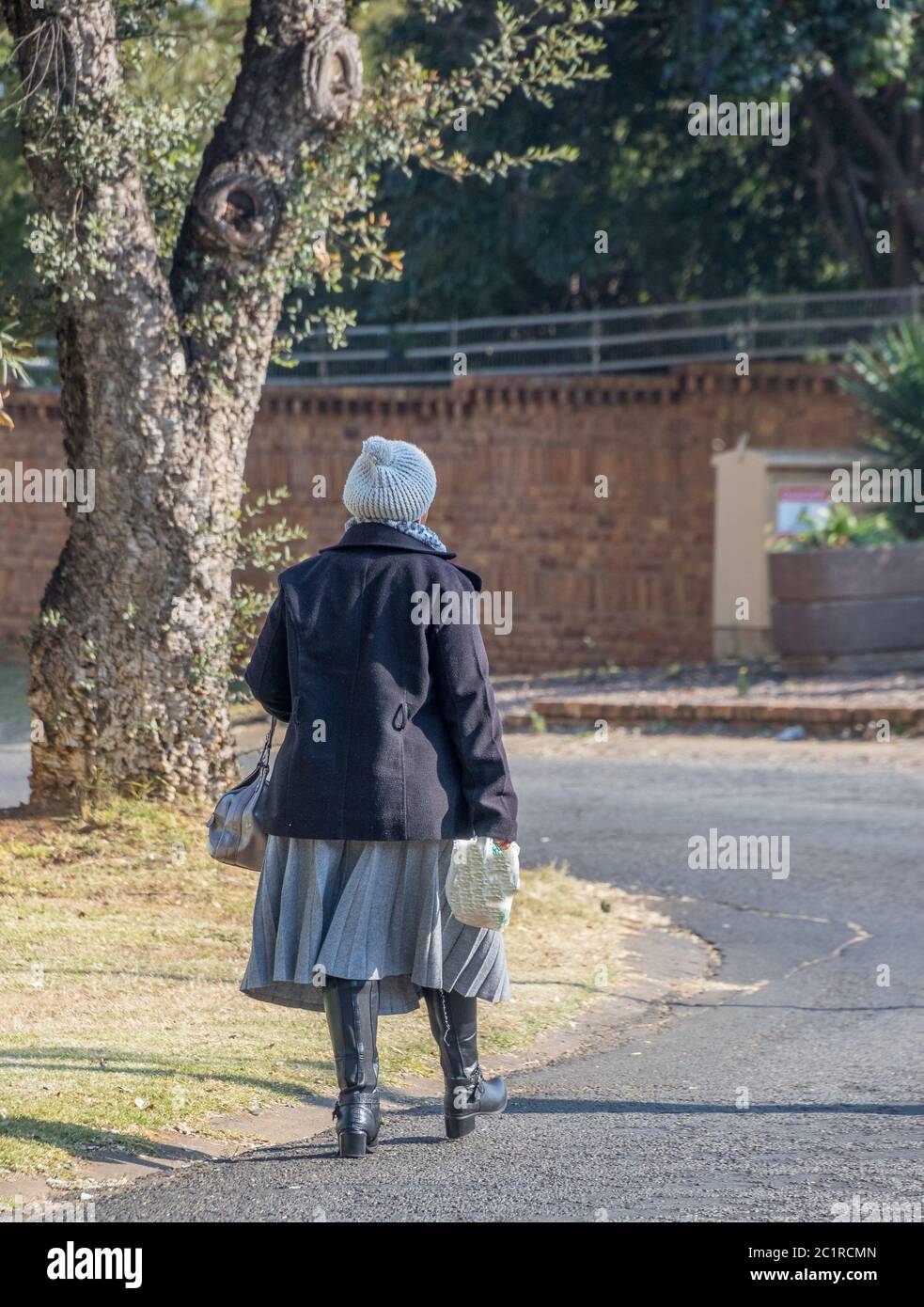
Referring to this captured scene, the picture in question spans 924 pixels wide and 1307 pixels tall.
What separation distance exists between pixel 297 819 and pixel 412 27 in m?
18.7

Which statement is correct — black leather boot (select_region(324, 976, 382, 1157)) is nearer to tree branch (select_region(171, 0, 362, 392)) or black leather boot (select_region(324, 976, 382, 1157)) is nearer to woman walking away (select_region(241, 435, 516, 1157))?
woman walking away (select_region(241, 435, 516, 1157))

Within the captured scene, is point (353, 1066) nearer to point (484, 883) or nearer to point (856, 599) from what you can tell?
point (484, 883)

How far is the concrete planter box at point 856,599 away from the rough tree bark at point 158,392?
26.8ft

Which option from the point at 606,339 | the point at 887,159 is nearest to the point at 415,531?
the point at 606,339

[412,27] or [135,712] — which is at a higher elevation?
[412,27]

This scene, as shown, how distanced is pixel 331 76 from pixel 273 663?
4.46 metres

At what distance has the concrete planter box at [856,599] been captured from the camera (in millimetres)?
15391

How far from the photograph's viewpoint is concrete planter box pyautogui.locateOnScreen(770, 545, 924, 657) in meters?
15.4
